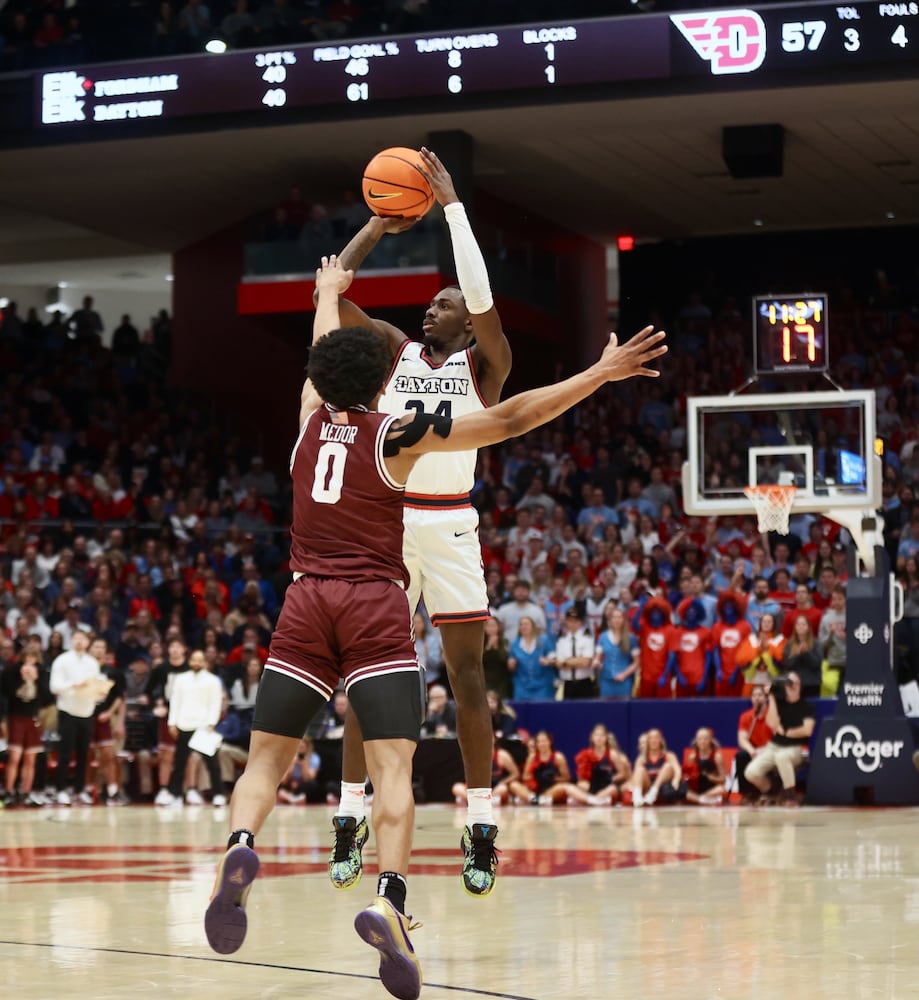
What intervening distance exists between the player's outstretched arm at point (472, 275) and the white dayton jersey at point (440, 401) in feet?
0.32

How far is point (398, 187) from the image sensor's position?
6699mm

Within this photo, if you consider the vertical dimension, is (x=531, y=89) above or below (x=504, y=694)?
above

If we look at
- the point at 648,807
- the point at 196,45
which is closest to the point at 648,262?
the point at 196,45

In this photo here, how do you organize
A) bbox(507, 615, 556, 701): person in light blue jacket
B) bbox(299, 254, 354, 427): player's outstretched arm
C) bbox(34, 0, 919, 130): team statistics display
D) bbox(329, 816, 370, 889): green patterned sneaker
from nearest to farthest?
bbox(299, 254, 354, 427): player's outstretched arm
bbox(329, 816, 370, 889): green patterned sneaker
bbox(507, 615, 556, 701): person in light blue jacket
bbox(34, 0, 919, 130): team statistics display

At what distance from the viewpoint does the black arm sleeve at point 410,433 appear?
530cm

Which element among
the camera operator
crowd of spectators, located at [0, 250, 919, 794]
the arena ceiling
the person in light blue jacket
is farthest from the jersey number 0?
the arena ceiling

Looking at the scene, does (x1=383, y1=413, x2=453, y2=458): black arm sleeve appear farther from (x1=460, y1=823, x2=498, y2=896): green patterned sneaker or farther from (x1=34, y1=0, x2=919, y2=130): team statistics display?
(x1=34, y1=0, x2=919, y2=130): team statistics display

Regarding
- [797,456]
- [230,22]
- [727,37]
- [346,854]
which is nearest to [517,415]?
[346,854]

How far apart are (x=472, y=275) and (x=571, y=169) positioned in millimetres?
16845

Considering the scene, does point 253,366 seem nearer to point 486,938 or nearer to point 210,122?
point 210,122

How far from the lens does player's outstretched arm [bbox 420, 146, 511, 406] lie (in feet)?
21.5

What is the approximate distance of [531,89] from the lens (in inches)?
752

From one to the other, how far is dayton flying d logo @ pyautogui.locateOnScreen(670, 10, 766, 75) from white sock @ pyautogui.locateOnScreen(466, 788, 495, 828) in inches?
517

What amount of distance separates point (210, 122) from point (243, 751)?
7939 mm
